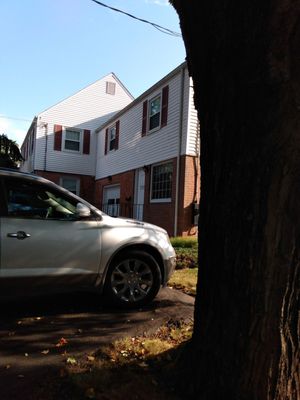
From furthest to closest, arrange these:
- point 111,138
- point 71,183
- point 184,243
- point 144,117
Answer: point 71,183 < point 111,138 < point 144,117 < point 184,243

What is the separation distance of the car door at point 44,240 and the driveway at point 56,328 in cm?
42

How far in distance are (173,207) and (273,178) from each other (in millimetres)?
11685

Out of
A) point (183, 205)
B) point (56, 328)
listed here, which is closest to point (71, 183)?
point (183, 205)

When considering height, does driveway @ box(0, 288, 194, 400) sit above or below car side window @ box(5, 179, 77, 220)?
below

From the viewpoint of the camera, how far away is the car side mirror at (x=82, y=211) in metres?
5.50

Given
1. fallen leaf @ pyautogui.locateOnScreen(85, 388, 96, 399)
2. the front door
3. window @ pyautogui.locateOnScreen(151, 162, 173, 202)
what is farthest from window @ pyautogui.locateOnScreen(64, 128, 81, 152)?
fallen leaf @ pyautogui.locateOnScreen(85, 388, 96, 399)

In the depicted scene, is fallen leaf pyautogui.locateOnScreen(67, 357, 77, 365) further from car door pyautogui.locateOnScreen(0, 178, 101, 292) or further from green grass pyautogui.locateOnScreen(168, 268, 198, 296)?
green grass pyautogui.locateOnScreen(168, 268, 198, 296)

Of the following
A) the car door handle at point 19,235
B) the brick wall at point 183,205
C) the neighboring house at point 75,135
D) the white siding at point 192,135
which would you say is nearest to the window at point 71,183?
the neighboring house at point 75,135

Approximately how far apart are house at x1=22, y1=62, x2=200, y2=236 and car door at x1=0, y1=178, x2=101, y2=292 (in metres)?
8.44

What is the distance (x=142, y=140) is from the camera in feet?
59.3

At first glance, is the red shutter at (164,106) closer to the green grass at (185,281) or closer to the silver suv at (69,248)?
the green grass at (185,281)

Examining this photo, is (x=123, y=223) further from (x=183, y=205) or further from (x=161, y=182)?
(x=161, y=182)

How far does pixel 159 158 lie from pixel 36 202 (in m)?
10.8

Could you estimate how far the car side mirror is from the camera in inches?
217
